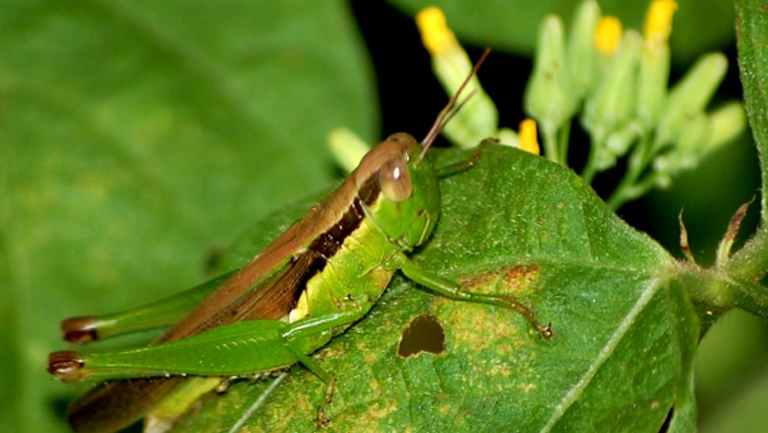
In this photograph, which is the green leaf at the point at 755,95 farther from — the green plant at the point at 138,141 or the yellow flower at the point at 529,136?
the green plant at the point at 138,141

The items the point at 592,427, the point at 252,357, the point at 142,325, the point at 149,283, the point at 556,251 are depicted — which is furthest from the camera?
the point at 149,283

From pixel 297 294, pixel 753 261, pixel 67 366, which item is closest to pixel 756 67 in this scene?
pixel 753 261

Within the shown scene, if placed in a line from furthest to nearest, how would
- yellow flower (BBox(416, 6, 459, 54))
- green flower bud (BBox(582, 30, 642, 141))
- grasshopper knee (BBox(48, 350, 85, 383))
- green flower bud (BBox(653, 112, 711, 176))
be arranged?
yellow flower (BBox(416, 6, 459, 54)) < green flower bud (BBox(653, 112, 711, 176)) < green flower bud (BBox(582, 30, 642, 141)) < grasshopper knee (BBox(48, 350, 85, 383))

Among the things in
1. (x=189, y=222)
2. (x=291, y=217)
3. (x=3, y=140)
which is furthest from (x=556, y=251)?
(x=3, y=140)

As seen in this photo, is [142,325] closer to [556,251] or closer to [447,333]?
[447,333]

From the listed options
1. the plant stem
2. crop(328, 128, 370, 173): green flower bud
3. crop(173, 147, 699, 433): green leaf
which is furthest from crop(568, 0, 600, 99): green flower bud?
the plant stem

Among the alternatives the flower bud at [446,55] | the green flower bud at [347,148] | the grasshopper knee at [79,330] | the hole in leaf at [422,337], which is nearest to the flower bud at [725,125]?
the flower bud at [446,55]

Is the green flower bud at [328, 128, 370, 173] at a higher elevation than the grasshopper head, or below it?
higher

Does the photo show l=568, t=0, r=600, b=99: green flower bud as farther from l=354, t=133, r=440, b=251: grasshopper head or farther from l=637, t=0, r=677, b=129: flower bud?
l=354, t=133, r=440, b=251: grasshopper head
